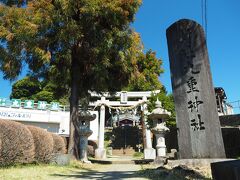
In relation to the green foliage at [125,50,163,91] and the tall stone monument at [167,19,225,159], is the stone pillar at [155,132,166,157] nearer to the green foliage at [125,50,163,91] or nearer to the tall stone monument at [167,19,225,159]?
the tall stone monument at [167,19,225,159]

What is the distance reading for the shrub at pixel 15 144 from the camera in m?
7.80

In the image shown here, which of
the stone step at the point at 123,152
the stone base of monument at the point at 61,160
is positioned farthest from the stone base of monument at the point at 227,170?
the stone step at the point at 123,152

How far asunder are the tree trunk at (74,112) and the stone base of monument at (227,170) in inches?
367

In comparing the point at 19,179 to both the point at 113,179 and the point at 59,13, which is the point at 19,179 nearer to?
the point at 113,179

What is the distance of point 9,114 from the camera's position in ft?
88.3

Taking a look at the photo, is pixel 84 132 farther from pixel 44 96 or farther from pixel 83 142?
pixel 44 96

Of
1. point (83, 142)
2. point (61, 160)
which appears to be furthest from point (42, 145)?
point (83, 142)

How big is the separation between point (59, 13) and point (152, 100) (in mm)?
12974

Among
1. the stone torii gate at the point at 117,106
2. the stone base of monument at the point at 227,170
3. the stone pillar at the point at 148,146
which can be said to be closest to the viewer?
the stone base of monument at the point at 227,170

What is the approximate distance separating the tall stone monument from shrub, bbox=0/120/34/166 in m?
5.25

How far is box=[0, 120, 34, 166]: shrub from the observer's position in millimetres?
7797

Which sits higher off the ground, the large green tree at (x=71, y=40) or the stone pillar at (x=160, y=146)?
the large green tree at (x=71, y=40)

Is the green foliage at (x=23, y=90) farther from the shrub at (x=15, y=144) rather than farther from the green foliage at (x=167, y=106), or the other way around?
the shrub at (x=15, y=144)

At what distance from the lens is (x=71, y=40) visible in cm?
1102
